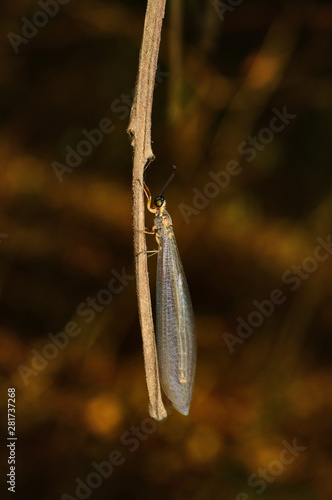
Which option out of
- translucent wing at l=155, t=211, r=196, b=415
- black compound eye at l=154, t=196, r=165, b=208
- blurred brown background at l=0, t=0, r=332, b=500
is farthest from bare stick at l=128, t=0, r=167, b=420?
blurred brown background at l=0, t=0, r=332, b=500

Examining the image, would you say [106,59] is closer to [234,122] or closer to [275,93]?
[234,122]

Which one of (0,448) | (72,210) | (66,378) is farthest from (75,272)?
(0,448)

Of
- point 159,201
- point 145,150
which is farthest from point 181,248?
point 145,150

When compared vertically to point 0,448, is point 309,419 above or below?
above

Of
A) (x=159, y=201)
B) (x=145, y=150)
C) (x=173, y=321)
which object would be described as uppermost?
(x=145, y=150)

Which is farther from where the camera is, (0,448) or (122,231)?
(122,231)

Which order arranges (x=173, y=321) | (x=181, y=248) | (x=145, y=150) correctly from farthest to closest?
(x=181, y=248), (x=173, y=321), (x=145, y=150)

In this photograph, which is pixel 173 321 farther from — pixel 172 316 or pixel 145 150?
pixel 145 150

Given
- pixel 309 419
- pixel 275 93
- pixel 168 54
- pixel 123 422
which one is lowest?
pixel 123 422
